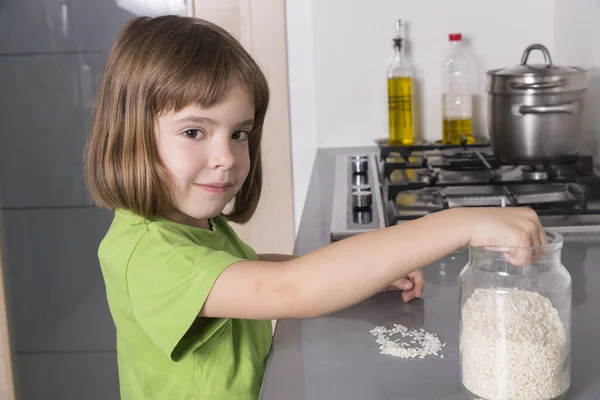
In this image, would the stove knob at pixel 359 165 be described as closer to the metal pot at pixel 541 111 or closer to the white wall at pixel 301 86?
the metal pot at pixel 541 111

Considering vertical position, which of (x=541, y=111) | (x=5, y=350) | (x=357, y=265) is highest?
(x=541, y=111)

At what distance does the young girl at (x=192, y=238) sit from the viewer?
2.57 ft

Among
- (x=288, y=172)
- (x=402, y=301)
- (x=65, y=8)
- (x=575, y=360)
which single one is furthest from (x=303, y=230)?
(x=65, y=8)

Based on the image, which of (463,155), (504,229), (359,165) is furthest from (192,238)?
(463,155)

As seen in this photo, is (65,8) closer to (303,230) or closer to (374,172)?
(374,172)

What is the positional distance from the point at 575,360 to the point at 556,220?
0.49m

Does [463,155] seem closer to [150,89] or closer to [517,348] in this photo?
[150,89]

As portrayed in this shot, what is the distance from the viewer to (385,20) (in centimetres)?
205

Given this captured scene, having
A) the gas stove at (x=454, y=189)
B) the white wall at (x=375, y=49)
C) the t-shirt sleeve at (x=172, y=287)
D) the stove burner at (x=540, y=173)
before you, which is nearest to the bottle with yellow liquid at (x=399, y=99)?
the white wall at (x=375, y=49)

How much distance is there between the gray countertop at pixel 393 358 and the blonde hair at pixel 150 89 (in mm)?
231

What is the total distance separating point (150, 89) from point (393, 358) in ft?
1.32

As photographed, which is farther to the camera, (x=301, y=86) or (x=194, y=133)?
(x=301, y=86)

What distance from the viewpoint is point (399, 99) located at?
2004mm

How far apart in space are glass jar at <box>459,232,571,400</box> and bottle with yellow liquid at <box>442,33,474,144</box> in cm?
130
